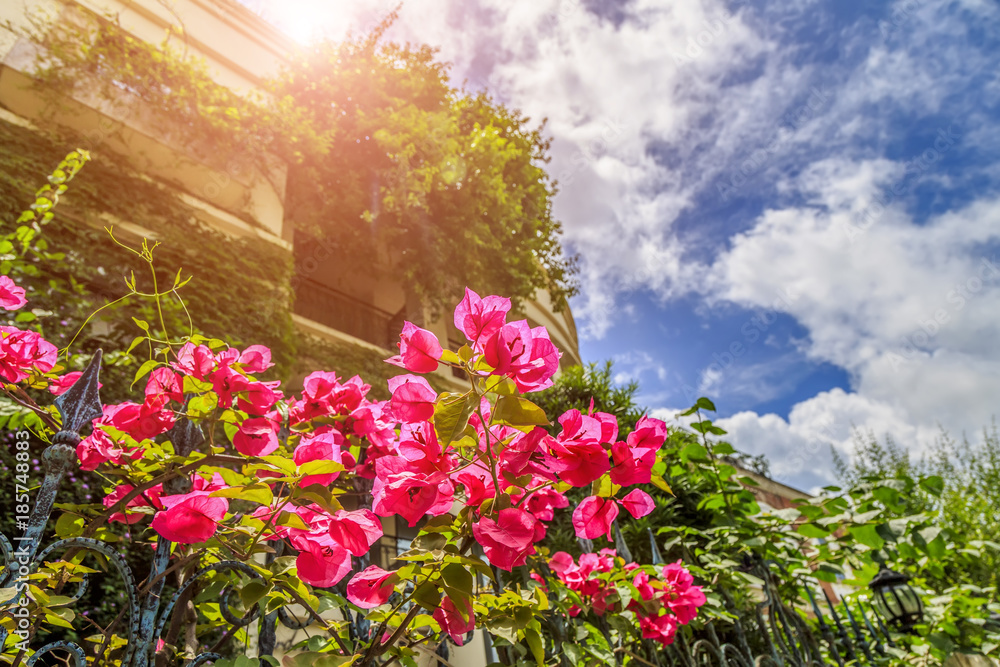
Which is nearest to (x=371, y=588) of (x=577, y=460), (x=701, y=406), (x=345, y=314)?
(x=577, y=460)

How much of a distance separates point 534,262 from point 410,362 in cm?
901

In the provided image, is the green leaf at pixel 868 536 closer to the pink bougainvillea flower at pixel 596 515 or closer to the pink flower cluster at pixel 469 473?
the pink flower cluster at pixel 469 473

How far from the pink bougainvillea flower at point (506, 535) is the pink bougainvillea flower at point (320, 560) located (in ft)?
0.89

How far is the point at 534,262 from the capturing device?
9703 mm

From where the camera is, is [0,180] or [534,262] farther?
[534,262]

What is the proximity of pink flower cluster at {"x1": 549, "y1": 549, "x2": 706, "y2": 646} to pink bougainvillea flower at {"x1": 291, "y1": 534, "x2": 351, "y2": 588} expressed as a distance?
1.04 m

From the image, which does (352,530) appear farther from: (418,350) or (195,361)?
(195,361)

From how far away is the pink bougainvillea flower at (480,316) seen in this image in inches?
34.0

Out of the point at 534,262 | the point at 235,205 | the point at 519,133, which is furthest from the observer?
the point at 519,133

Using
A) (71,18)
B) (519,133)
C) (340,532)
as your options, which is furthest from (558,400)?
(71,18)

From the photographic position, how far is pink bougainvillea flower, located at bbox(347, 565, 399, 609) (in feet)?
2.83

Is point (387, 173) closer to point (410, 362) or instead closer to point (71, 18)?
point (71, 18)

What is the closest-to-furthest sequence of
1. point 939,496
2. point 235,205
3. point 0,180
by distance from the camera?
point 939,496, point 0,180, point 235,205

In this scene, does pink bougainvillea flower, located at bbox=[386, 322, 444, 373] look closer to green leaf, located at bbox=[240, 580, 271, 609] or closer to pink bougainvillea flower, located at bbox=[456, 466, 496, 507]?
pink bougainvillea flower, located at bbox=[456, 466, 496, 507]
